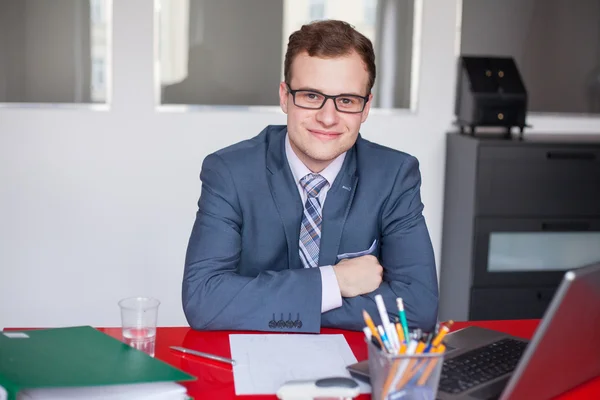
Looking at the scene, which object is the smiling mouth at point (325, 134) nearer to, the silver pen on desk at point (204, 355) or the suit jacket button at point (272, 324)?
the suit jacket button at point (272, 324)

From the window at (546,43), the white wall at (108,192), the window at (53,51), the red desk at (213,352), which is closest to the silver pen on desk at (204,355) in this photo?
the red desk at (213,352)

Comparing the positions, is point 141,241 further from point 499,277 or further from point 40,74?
point 499,277

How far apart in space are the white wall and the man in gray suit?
4.90ft

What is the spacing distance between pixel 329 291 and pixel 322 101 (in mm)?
534

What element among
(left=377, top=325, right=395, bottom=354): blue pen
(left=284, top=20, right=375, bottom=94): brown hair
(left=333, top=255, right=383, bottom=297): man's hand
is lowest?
(left=333, top=255, right=383, bottom=297): man's hand

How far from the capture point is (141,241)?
3.81m

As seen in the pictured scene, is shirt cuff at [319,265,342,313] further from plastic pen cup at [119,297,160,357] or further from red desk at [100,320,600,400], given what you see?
plastic pen cup at [119,297,160,357]

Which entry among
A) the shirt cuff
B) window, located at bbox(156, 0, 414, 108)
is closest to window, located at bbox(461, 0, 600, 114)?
window, located at bbox(156, 0, 414, 108)

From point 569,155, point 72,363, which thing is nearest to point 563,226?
point 569,155

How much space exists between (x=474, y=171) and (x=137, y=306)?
2.28m

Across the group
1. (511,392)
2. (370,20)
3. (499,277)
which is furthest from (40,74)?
(511,392)

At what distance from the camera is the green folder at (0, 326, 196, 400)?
132 cm

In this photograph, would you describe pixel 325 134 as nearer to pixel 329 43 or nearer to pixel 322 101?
pixel 322 101

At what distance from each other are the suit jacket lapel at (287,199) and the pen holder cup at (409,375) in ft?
3.04
